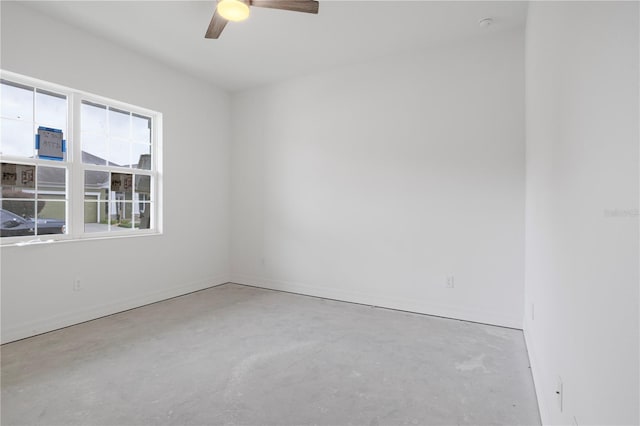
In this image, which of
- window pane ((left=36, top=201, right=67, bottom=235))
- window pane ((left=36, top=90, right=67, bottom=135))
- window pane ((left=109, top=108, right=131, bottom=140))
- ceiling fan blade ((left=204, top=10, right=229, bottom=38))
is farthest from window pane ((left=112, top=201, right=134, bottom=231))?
ceiling fan blade ((left=204, top=10, right=229, bottom=38))

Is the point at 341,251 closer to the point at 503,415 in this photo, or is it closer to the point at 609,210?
the point at 503,415

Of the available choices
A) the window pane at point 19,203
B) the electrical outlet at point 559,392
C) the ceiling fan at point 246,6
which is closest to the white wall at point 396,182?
the ceiling fan at point 246,6

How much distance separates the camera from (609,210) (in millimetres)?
834

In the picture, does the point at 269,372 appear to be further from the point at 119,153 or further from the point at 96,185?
the point at 119,153

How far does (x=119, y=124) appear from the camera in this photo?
3902 mm

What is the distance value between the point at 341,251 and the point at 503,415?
2.58 meters

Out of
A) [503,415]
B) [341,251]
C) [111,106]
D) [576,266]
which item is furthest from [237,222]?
[576,266]

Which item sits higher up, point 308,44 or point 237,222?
point 308,44

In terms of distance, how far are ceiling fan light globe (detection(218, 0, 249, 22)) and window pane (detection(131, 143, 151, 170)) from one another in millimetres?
2229

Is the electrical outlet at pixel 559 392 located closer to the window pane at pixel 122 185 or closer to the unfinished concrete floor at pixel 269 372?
the unfinished concrete floor at pixel 269 372

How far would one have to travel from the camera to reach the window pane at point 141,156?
4.07 m

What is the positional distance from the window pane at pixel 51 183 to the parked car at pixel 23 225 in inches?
9.3

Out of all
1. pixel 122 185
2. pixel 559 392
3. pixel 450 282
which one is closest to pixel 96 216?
pixel 122 185

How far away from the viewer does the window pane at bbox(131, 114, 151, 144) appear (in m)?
4.07
